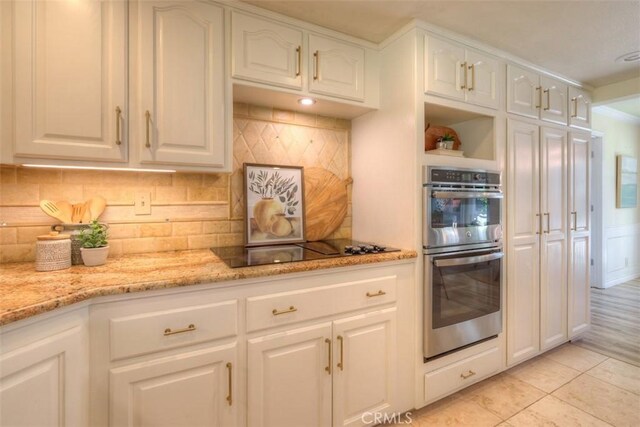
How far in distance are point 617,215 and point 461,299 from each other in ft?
13.9

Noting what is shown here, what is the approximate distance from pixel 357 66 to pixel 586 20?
52.3 inches

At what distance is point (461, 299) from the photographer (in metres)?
1.86

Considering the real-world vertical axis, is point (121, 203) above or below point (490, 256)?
above

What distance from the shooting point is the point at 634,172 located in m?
4.54

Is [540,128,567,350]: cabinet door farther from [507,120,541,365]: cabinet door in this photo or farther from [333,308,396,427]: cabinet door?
[333,308,396,427]: cabinet door

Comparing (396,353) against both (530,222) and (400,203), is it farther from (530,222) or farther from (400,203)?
(530,222)

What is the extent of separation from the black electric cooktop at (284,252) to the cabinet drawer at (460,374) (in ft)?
2.63

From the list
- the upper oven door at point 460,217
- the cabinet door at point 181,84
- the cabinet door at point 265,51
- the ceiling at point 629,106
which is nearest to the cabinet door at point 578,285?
the upper oven door at point 460,217

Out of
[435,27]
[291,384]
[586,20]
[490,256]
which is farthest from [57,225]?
[586,20]

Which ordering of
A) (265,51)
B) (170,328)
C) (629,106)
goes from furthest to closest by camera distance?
(629,106) → (265,51) → (170,328)

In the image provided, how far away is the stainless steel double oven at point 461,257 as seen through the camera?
173 centimetres

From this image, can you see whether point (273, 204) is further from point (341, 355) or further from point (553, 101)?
point (553, 101)

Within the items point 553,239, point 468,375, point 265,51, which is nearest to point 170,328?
point 265,51

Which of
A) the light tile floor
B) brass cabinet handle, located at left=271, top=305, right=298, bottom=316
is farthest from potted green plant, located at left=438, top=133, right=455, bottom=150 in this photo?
the light tile floor
